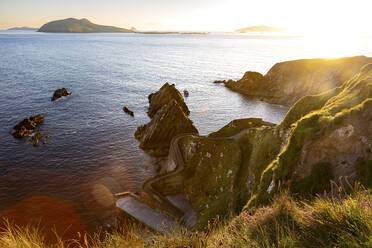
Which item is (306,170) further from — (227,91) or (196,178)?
(227,91)

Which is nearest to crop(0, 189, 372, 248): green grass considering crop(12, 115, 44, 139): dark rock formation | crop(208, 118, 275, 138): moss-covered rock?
crop(208, 118, 275, 138): moss-covered rock

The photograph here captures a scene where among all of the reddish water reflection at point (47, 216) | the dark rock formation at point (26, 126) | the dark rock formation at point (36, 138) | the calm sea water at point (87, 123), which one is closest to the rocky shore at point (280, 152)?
the calm sea water at point (87, 123)

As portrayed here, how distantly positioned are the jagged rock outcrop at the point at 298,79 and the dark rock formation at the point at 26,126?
265 ft

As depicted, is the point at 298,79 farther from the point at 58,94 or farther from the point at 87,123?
the point at 58,94

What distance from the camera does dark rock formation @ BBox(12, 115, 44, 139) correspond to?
54.9 metres

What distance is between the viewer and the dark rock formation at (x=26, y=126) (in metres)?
54.9

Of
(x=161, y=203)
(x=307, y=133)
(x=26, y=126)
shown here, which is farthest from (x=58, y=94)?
(x=307, y=133)

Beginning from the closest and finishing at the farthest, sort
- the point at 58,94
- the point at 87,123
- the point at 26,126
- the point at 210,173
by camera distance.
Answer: the point at 210,173, the point at 26,126, the point at 87,123, the point at 58,94

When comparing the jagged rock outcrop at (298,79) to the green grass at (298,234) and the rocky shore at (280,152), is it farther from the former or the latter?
the green grass at (298,234)

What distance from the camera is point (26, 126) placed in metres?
58.2

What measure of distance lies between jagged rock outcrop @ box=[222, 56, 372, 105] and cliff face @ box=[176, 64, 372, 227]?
64880mm

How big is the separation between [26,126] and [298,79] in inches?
3805

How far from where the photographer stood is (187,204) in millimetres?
35344

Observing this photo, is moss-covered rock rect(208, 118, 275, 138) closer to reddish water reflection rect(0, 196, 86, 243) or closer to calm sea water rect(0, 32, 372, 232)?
calm sea water rect(0, 32, 372, 232)
